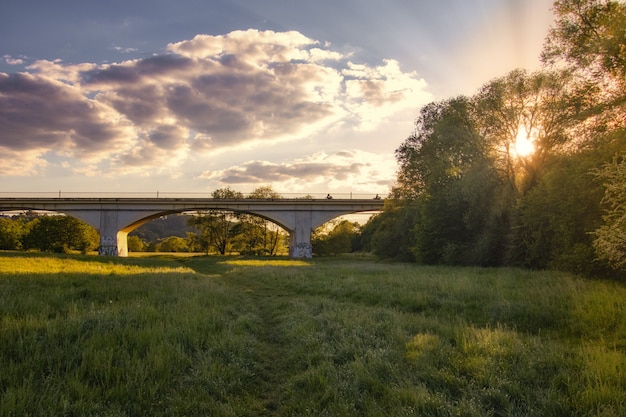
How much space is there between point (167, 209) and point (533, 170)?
4870 centimetres

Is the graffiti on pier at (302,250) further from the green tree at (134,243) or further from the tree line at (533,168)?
the green tree at (134,243)

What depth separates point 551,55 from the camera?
18.4 m

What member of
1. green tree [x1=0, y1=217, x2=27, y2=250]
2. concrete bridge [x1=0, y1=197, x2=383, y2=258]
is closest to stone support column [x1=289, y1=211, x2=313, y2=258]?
concrete bridge [x1=0, y1=197, x2=383, y2=258]

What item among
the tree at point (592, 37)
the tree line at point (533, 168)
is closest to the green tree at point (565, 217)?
the tree line at point (533, 168)

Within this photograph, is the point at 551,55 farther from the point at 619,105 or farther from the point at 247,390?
the point at 247,390

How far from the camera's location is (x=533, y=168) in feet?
97.3

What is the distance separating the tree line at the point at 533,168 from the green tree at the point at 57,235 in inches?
2381

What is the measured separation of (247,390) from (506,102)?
31642mm

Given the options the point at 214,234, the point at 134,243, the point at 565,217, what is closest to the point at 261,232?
the point at 214,234

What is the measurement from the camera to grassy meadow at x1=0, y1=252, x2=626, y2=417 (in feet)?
15.7

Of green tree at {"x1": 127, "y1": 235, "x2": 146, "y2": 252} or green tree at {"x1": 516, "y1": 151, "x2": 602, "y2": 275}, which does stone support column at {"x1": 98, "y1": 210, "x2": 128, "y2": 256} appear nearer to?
green tree at {"x1": 127, "y1": 235, "x2": 146, "y2": 252}

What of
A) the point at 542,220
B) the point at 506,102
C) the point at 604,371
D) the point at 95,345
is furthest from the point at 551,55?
the point at 95,345

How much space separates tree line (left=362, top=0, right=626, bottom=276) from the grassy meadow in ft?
21.6

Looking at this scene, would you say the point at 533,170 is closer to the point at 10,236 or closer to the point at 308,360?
the point at 308,360
